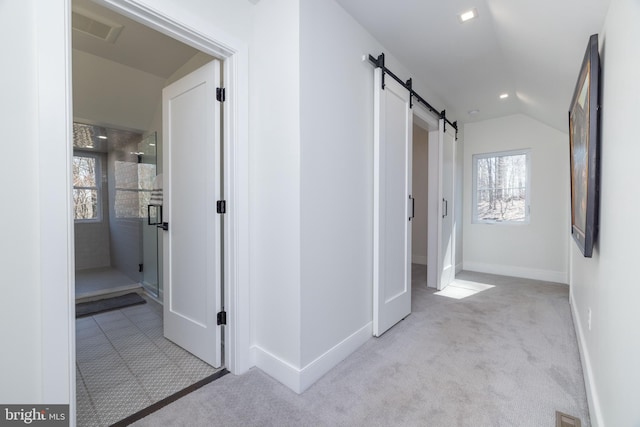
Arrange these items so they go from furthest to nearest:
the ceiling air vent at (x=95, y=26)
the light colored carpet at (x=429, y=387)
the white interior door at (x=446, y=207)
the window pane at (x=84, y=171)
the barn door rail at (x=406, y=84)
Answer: the window pane at (x=84, y=171)
the white interior door at (x=446, y=207)
the barn door rail at (x=406, y=84)
the ceiling air vent at (x=95, y=26)
the light colored carpet at (x=429, y=387)

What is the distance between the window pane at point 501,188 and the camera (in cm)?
457

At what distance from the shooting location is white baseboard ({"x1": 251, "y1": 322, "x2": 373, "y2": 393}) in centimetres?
179

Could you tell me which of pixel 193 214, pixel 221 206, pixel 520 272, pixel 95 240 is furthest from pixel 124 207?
pixel 520 272

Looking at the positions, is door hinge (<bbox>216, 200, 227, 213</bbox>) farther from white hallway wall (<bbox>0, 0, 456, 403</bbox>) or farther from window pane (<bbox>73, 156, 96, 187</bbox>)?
window pane (<bbox>73, 156, 96, 187</bbox>)

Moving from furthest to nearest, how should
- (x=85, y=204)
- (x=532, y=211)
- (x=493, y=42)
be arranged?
1. (x=85, y=204)
2. (x=532, y=211)
3. (x=493, y=42)

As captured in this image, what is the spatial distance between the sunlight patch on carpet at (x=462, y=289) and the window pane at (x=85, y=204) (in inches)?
235

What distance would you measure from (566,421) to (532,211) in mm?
3717

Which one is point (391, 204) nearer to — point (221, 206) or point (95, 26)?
point (221, 206)

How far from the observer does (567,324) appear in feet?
9.00

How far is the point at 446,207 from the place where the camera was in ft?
13.3

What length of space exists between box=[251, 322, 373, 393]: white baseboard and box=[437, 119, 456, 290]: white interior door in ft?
7.16

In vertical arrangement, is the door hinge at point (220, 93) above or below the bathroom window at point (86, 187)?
above

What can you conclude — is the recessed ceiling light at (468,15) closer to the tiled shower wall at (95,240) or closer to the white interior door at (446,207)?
the white interior door at (446,207)

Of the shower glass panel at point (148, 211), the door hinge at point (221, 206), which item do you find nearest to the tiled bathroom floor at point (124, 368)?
the shower glass panel at point (148, 211)
